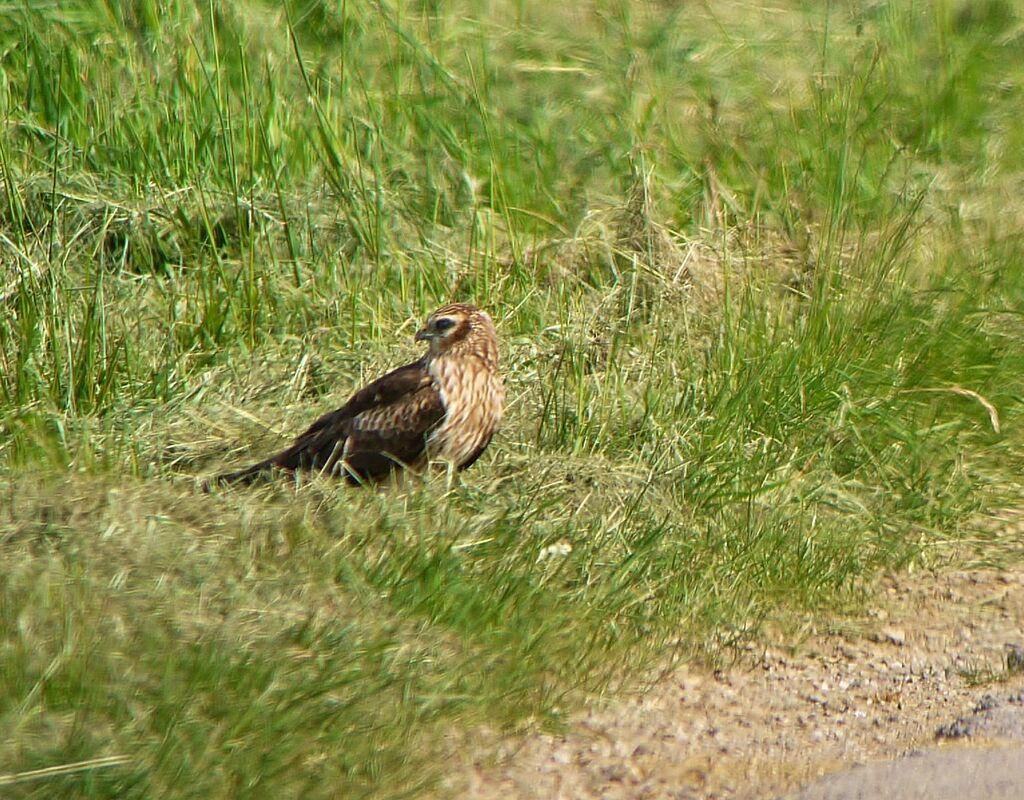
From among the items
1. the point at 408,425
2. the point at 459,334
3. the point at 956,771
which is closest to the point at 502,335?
the point at 459,334

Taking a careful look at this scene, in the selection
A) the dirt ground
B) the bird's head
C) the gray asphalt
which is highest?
the bird's head

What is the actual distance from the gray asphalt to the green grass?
770mm

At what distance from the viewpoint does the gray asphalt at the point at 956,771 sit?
13.1 feet

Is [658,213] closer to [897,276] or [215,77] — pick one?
[897,276]

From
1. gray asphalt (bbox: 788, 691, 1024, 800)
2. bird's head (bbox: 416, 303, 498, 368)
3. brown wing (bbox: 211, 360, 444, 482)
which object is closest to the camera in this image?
gray asphalt (bbox: 788, 691, 1024, 800)

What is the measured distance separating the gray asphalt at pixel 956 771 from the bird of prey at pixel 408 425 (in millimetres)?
1981

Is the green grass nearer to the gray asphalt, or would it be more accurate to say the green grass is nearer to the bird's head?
the bird's head

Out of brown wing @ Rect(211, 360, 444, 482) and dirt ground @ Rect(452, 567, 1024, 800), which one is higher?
brown wing @ Rect(211, 360, 444, 482)

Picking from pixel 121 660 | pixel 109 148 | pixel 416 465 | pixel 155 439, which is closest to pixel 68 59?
pixel 109 148

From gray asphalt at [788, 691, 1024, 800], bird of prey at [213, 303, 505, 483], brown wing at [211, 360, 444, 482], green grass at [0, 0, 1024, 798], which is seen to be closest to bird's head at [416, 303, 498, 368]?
bird of prey at [213, 303, 505, 483]

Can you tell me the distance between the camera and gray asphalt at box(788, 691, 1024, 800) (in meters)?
4.00

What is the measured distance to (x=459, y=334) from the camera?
6.06m

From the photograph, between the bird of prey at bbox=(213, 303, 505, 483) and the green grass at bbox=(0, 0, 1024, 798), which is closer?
the green grass at bbox=(0, 0, 1024, 798)

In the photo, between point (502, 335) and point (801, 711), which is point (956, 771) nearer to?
point (801, 711)
